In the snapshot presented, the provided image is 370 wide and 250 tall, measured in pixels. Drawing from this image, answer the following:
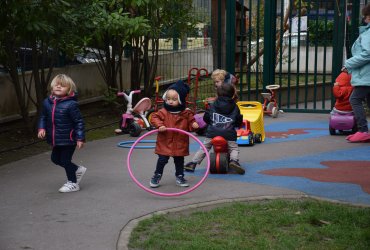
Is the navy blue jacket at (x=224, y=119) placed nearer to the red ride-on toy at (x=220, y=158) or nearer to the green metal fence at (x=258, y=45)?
the red ride-on toy at (x=220, y=158)

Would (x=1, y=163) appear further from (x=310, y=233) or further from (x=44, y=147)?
(x=310, y=233)

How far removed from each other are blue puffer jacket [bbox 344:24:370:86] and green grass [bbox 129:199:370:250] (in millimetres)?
3823

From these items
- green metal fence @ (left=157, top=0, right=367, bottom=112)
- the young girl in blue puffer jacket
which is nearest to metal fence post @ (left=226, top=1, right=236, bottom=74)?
green metal fence @ (left=157, top=0, right=367, bottom=112)

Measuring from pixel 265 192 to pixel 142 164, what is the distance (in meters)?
2.36

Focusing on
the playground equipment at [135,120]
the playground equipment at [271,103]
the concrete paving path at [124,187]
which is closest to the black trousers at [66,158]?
the concrete paving path at [124,187]

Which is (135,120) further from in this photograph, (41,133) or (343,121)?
(41,133)

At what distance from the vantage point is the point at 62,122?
7.68 m

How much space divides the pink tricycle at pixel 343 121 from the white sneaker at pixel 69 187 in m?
5.10

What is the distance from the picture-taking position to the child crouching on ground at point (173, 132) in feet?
25.7

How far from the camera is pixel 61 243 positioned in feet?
19.3

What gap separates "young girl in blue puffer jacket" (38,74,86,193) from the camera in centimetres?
768

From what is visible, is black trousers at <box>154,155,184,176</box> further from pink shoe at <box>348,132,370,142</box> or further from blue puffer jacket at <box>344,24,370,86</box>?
pink shoe at <box>348,132,370,142</box>

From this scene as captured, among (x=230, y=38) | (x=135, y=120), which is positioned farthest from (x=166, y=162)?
(x=230, y=38)

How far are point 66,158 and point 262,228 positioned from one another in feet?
9.07
